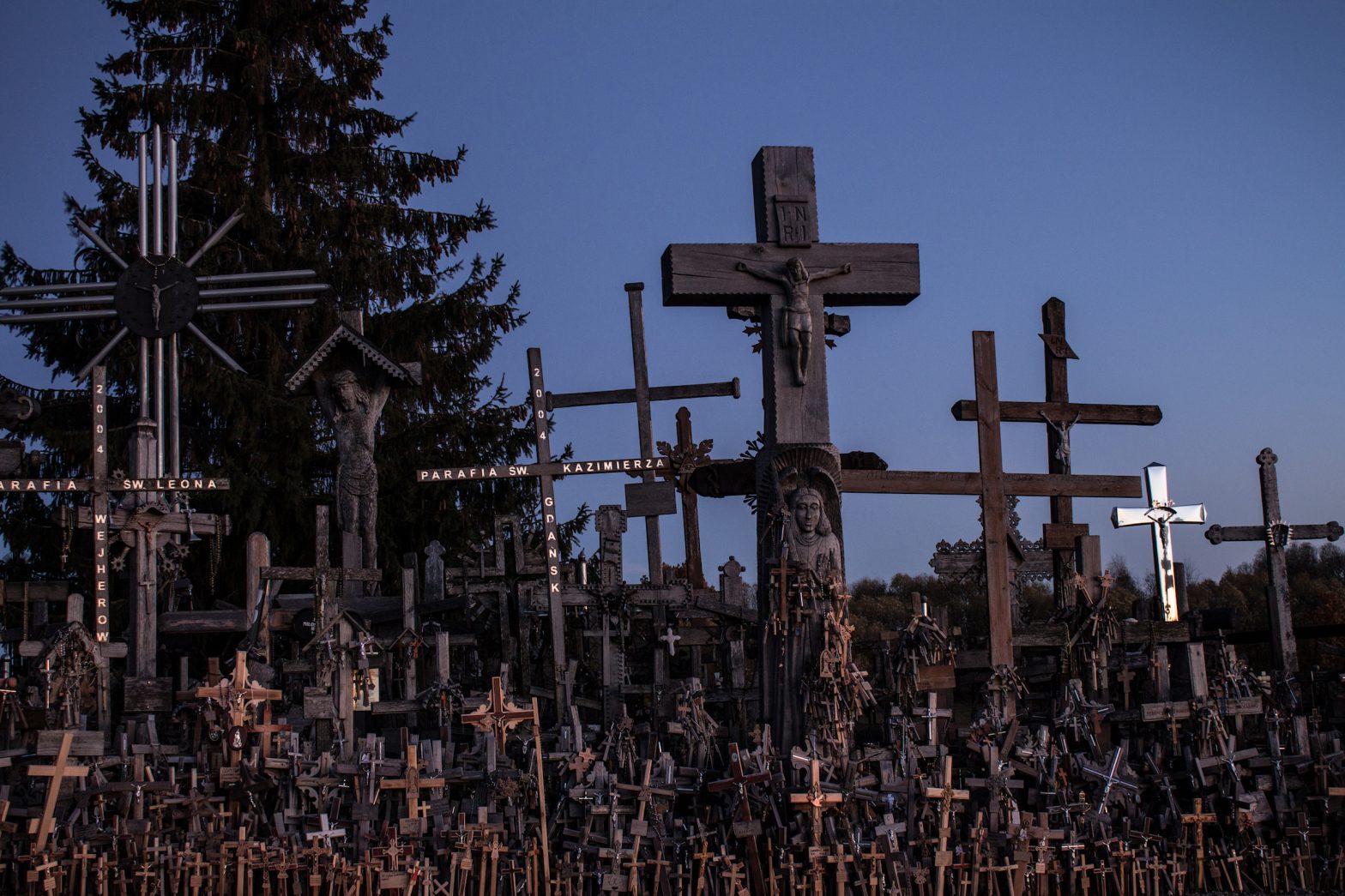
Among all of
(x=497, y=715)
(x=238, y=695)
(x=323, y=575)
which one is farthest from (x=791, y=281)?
(x=238, y=695)

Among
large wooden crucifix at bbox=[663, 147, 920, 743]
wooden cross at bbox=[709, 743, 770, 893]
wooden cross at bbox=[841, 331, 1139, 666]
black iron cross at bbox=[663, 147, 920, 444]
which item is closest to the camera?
wooden cross at bbox=[709, 743, 770, 893]

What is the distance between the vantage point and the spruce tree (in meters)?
23.2

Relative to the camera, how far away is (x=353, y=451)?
16.3 meters

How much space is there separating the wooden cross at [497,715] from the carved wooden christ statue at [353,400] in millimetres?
3522

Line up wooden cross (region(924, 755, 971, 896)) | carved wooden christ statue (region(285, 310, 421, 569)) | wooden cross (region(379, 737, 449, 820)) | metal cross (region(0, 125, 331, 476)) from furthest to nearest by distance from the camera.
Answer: metal cross (region(0, 125, 331, 476))
carved wooden christ statue (region(285, 310, 421, 569))
wooden cross (region(379, 737, 449, 820))
wooden cross (region(924, 755, 971, 896))

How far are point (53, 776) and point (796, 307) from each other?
7369 millimetres

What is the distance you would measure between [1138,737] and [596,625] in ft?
17.8

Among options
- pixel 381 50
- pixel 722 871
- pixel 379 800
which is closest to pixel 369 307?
pixel 381 50

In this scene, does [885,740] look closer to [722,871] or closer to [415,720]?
[722,871]

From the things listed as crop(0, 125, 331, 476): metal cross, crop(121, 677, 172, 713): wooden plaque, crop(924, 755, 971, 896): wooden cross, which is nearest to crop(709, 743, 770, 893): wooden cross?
crop(924, 755, 971, 896): wooden cross

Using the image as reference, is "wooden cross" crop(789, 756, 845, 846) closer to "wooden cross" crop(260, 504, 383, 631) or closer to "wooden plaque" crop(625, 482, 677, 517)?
"wooden cross" crop(260, 504, 383, 631)

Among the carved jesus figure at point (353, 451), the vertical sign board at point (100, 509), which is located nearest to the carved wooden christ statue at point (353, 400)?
the carved jesus figure at point (353, 451)

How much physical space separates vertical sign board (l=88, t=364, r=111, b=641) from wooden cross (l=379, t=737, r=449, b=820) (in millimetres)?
4155

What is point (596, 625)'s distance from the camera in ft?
54.4
